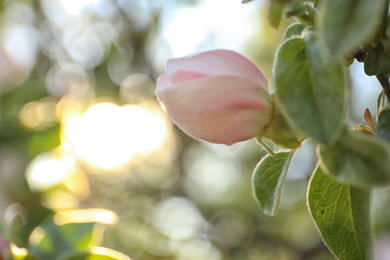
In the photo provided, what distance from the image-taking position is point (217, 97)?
373mm

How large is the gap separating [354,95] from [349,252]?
1529 millimetres

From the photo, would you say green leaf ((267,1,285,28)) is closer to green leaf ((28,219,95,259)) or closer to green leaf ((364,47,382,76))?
green leaf ((364,47,382,76))

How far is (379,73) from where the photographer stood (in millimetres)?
410

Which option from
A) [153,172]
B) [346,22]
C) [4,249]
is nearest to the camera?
[346,22]

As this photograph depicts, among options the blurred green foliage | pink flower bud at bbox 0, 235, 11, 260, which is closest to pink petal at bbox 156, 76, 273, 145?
pink flower bud at bbox 0, 235, 11, 260

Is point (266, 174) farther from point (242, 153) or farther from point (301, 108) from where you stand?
point (242, 153)

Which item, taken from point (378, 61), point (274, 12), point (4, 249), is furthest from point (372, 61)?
point (4, 249)

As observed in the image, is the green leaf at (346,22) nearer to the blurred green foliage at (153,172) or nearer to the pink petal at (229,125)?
the pink petal at (229,125)

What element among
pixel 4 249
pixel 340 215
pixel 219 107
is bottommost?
pixel 4 249

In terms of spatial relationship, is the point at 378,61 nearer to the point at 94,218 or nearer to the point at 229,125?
the point at 229,125

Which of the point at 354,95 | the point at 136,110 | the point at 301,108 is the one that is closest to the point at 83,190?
the point at 136,110

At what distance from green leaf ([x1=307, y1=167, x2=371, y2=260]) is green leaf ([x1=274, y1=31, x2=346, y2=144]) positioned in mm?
123

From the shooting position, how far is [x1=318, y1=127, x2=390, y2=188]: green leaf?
0.29 metres

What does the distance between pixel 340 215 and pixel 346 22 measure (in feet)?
0.67
